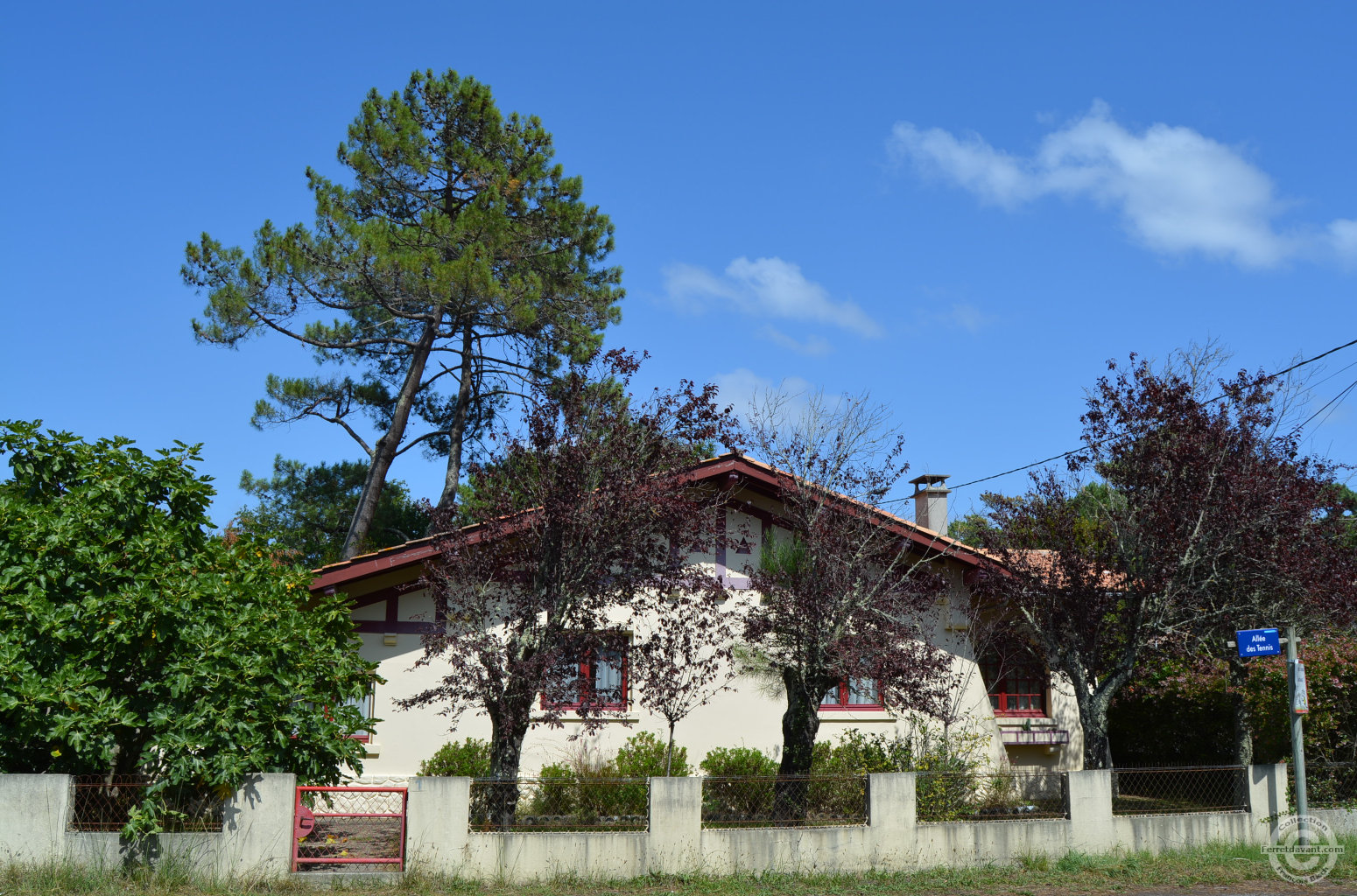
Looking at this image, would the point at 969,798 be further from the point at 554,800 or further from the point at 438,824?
the point at 438,824

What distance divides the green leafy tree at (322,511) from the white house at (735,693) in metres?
11.1

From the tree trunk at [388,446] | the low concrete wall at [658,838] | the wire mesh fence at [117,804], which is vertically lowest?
the low concrete wall at [658,838]

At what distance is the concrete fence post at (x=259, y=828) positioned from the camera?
10039 millimetres

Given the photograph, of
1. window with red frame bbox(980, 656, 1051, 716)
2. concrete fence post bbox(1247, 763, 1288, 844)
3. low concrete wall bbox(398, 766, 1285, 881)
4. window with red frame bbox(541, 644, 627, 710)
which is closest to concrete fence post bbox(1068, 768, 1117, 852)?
low concrete wall bbox(398, 766, 1285, 881)

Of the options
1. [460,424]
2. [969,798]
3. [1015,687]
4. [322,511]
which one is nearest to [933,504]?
[1015,687]

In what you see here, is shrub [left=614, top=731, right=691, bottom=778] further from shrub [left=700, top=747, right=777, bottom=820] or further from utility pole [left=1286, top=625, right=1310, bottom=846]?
utility pole [left=1286, top=625, right=1310, bottom=846]

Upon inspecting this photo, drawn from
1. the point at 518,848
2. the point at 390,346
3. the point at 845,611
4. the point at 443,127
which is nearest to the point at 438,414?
the point at 390,346

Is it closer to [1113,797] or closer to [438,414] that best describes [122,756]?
[1113,797]

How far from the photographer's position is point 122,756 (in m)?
10.9

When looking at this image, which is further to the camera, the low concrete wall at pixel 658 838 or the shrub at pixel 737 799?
the shrub at pixel 737 799

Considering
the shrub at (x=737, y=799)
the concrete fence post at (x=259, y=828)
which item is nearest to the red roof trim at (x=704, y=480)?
the shrub at (x=737, y=799)

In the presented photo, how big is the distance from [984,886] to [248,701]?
787 centimetres

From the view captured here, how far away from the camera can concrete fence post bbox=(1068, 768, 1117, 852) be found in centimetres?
1260

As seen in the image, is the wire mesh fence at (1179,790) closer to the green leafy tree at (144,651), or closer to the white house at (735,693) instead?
the white house at (735,693)
